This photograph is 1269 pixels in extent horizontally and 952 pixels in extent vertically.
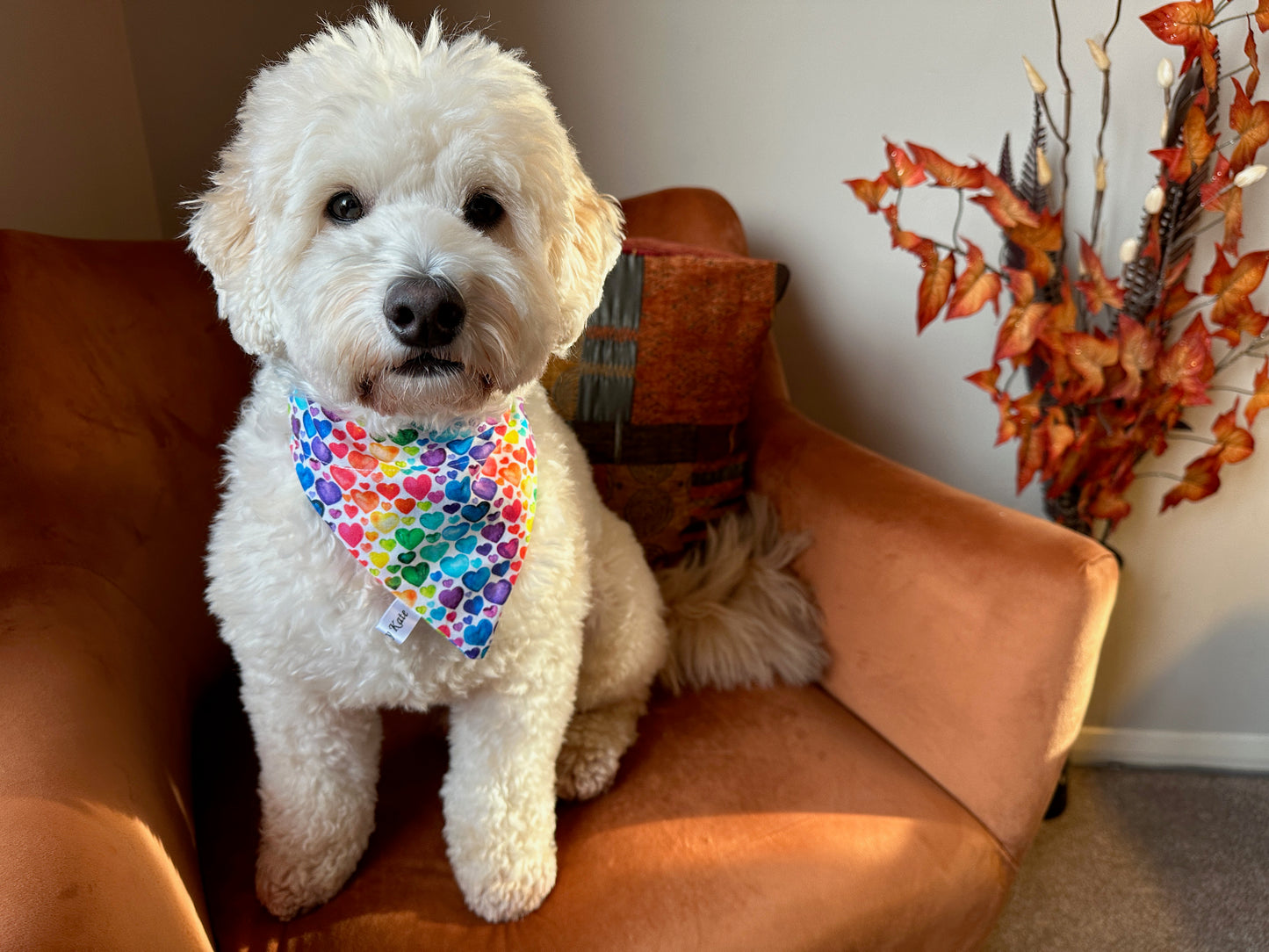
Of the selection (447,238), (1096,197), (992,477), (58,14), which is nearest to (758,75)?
(1096,197)

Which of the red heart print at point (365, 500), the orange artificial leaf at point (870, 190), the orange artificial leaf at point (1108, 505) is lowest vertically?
the orange artificial leaf at point (1108, 505)

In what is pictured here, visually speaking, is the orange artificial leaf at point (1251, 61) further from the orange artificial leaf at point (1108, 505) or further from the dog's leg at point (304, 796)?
the dog's leg at point (304, 796)

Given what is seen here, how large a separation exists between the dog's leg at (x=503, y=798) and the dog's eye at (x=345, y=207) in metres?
0.56

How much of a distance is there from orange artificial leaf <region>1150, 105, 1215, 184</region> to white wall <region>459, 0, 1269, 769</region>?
20 cm

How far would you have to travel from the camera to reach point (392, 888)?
3.40 feet

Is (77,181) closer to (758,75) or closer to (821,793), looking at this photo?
(758,75)

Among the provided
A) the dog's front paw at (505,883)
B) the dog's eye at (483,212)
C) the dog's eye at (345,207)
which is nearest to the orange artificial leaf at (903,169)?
the dog's eye at (483,212)

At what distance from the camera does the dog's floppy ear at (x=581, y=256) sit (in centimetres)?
96

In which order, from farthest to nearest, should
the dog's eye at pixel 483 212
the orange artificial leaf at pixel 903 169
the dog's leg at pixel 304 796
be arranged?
the orange artificial leaf at pixel 903 169 → the dog's leg at pixel 304 796 → the dog's eye at pixel 483 212

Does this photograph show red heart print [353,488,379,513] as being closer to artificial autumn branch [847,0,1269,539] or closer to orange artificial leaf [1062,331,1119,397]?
artificial autumn branch [847,0,1269,539]

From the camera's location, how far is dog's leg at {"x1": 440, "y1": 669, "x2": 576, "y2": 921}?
999mm

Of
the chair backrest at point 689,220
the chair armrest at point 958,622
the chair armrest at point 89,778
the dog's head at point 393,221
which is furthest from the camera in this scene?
the chair backrest at point 689,220

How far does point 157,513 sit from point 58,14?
102 centimetres

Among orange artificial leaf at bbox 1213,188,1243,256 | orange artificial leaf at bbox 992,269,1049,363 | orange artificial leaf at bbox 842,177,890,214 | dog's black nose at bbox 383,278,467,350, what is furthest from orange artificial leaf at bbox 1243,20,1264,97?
dog's black nose at bbox 383,278,467,350
